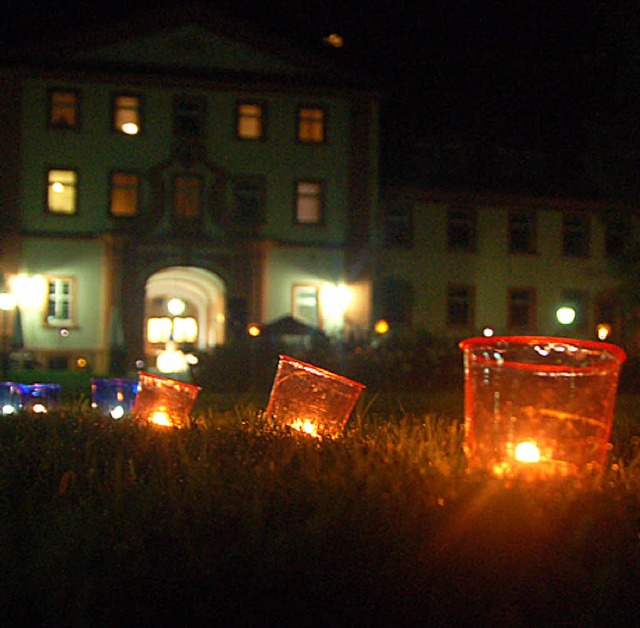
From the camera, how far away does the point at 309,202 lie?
30.6m

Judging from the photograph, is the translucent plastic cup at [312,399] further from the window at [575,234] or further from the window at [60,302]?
the window at [575,234]

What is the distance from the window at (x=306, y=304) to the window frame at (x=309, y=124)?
15.3 feet

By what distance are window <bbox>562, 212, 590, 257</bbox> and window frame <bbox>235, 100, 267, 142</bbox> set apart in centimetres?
1144

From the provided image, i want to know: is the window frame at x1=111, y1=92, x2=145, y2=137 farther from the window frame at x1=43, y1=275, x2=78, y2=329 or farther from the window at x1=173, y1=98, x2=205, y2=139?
the window frame at x1=43, y1=275, x2=78, y2=329

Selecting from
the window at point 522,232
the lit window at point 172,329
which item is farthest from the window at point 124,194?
the window at point 522,232

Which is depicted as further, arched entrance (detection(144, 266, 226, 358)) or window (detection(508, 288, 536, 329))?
window (detection(508, 288, 536, 329))

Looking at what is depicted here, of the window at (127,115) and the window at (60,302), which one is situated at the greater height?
the window at (127,115)

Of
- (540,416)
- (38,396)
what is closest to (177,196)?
(38,396)

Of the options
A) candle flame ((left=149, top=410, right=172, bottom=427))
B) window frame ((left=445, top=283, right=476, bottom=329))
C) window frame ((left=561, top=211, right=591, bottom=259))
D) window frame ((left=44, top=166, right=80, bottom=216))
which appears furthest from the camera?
window frame ((left=561, top=211, right=591, bottom=259))

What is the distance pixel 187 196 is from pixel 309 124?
14.9 ft

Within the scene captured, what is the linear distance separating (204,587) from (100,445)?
2.69 m

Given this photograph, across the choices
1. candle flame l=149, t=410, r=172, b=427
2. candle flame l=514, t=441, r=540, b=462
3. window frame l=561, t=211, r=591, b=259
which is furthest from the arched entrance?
candle flame l=514, t=441, r=540, b=462

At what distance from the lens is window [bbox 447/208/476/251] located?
33.1 meters

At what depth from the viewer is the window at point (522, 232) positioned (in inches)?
1324
